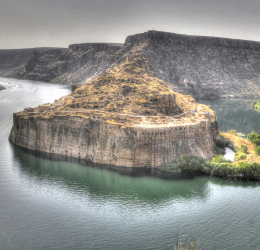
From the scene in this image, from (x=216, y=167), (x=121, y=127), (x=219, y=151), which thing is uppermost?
(x=121, y=127)

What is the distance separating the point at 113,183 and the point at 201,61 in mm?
141643

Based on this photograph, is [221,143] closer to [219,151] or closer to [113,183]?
[219,151]

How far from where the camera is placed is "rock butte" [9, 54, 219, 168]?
4753 centimetres

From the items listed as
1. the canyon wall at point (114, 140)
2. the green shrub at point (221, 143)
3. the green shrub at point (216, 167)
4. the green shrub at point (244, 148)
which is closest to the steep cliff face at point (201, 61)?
the green shrub at point (221, 143)

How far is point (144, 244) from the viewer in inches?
1199

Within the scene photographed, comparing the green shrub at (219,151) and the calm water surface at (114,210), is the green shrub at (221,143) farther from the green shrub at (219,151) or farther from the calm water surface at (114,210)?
the calm water surface at (114,210)

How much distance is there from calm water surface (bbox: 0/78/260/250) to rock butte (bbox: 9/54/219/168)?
4.18m

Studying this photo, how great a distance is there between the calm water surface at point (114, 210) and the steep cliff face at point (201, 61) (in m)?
106

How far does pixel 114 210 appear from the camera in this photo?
1458 inches

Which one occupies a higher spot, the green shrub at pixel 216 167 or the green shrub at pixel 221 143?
the green shrub at pixel 221 143

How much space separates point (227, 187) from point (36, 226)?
92.8 ft

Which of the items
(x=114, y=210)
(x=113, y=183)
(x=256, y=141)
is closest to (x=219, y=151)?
(x=256, y=141)

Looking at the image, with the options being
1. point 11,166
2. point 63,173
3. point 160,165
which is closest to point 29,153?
point 11,166

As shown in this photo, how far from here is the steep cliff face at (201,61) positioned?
153125 millimetres
